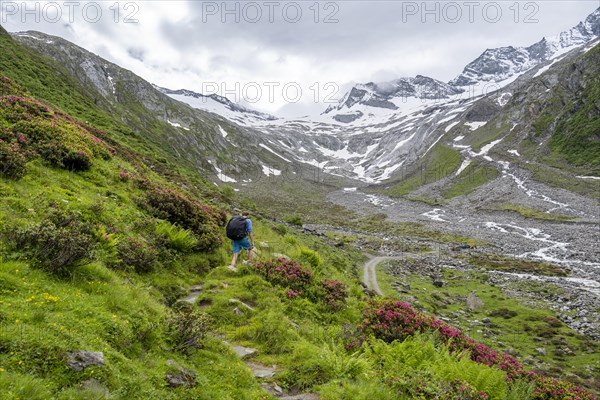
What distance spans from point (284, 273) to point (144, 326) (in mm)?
6683

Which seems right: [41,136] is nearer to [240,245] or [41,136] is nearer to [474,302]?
[240,245]

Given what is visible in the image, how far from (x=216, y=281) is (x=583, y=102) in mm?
174164

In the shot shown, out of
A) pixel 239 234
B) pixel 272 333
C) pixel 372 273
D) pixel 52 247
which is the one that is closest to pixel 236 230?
pixel 239 234

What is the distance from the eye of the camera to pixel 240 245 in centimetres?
1405

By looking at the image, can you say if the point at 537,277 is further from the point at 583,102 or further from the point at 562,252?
the point at 583,102

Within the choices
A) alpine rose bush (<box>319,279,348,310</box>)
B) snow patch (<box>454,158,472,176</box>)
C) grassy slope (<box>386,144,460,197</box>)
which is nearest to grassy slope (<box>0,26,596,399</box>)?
alpine rose bush (<box>319,279,348,310</box>)

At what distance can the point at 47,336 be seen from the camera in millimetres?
5277

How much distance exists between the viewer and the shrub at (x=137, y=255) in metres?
10.2

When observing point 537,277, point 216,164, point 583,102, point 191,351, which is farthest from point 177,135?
point 583,102

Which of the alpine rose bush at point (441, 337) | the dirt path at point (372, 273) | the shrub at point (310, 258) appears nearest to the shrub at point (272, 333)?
the alpine rose bush at point (441, 337)

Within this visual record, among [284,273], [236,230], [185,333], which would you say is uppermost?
[236,230]

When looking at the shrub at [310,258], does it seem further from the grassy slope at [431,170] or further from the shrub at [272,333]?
the grassy slope at [431,170]

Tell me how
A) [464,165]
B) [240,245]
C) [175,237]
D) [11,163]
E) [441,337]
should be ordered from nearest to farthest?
[11,163], [441,337], [175,237], [240,245], [464,165]

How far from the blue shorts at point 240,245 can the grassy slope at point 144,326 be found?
3.08 feet
